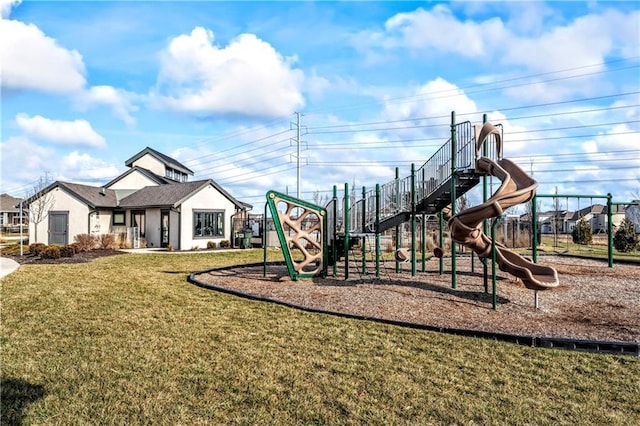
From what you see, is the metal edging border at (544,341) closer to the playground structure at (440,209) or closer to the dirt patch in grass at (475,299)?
the dirt patch in grass at (475,299)

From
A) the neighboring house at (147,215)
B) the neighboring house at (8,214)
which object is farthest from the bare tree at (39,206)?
the neighboring house at (8,214)

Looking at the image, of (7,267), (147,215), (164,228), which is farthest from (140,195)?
(7,267)

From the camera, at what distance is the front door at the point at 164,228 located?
25.3 meters

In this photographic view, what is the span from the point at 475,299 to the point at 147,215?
21.8 meters

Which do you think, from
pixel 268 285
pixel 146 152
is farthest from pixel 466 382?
pixel 146 152

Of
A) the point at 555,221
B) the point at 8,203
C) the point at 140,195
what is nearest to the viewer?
the point at 555,221

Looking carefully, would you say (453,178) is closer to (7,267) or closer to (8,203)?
(7,267)

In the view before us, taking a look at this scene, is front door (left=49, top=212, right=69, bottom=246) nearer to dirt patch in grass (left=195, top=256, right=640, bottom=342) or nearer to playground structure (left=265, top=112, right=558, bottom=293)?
dirt patch in grass (left=195, top=256, right=640, bottom=342)

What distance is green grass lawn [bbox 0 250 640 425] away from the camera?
146 inches

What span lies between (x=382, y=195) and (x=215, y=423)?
9883 mm

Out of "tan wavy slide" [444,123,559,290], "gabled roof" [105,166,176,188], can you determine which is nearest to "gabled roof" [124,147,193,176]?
"gabled roof" [105,166,176,188]

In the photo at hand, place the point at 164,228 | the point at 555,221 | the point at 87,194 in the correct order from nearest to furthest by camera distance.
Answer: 1. the point at 555,221
2. the point at 164,228
3. the point at 87,194

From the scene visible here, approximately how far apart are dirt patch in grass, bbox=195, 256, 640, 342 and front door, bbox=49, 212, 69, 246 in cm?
1661

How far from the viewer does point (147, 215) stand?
85.6 feet
